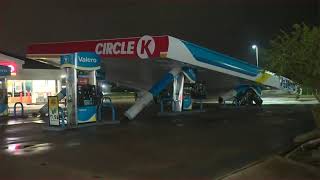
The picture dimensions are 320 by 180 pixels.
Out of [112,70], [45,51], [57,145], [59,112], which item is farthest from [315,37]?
[112,70]

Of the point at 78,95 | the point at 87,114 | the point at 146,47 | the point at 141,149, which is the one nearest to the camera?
the point at 141,149

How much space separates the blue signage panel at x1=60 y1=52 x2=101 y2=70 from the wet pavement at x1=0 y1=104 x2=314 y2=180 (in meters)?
2.47

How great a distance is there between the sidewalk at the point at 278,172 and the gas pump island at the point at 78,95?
992 centimetres

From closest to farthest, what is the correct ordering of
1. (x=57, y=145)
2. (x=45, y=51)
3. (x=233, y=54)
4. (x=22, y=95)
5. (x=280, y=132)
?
(x=57, y=145)
(x=280, y=132)
(x=45, y=51)
(x=22, y=95)
(x=233, y=54)

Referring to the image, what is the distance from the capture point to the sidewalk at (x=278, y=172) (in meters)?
8.87

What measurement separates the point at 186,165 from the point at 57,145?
16.3 ft

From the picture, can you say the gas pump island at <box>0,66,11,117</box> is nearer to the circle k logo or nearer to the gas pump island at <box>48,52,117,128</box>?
the gas pump island at <box>48,52,117,128</box>

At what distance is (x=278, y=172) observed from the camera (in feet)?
30.4

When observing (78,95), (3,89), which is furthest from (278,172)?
(3,89)

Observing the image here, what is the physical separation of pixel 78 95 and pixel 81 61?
52.4 inches

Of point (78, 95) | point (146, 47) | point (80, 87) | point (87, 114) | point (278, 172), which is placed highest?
point (146, 47)

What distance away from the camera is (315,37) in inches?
468

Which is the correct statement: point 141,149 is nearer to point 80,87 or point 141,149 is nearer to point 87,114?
point 87,114

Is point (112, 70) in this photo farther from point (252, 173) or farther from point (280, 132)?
point (252, 173)
